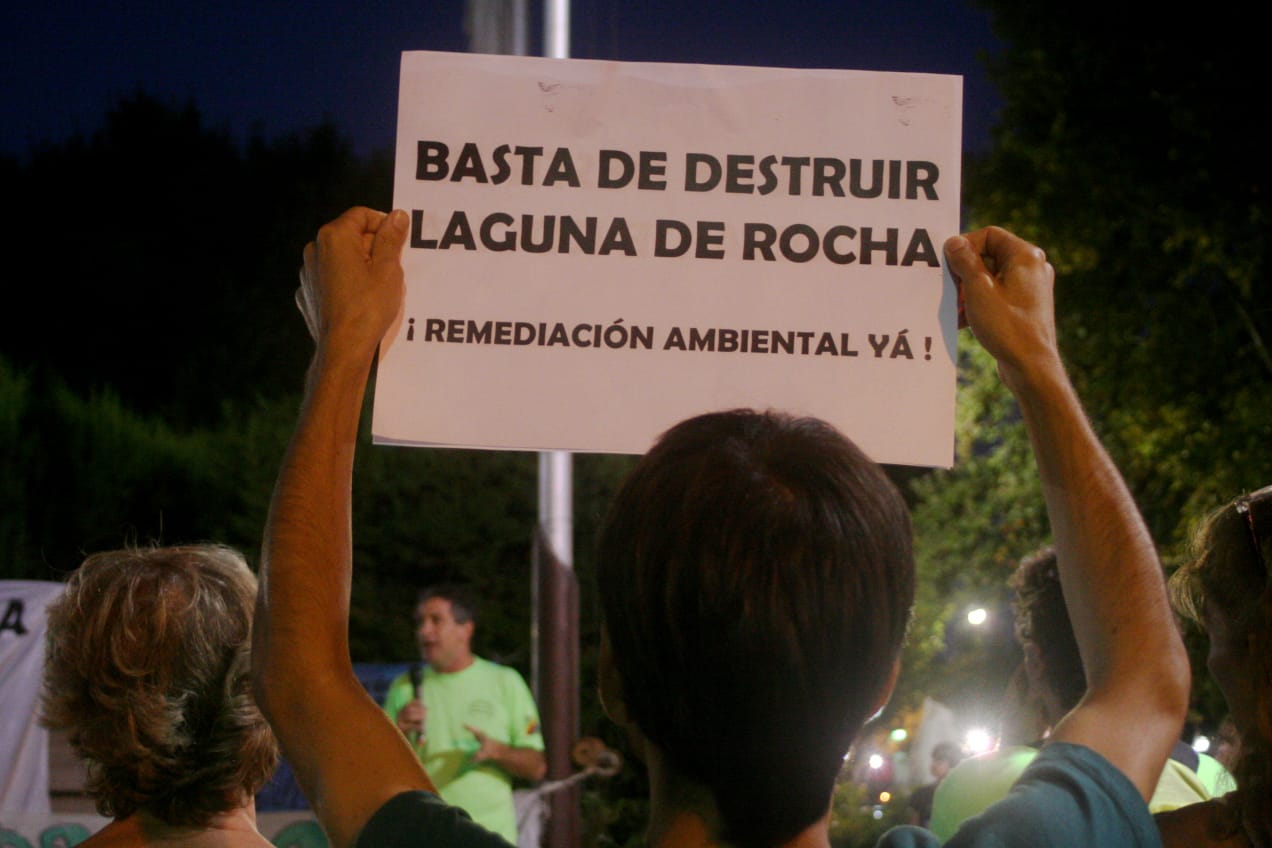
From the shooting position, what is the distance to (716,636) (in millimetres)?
1112

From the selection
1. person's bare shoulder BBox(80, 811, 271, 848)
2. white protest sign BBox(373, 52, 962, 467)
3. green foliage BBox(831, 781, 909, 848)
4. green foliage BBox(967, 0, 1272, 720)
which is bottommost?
green foliage BBox(831, 781, 909, 848)

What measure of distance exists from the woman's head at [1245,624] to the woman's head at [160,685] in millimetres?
1271

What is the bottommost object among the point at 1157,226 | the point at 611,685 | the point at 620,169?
the point at 611,685

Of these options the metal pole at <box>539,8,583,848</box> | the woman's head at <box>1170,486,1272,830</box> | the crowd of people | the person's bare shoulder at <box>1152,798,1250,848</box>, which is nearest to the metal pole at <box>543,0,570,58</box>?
the metal pole at <box>539,8,583,848</box>

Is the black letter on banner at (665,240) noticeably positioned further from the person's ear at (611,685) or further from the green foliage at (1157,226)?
the green foliage at (1157,226)

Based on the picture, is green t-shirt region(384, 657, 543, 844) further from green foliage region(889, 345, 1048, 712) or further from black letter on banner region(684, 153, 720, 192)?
green foliage region(889, 345, 1048, 712)

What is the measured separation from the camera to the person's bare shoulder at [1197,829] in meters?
1.74

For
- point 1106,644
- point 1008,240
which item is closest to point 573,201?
point 1008,240

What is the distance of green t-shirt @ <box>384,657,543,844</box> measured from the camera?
5.83 meters

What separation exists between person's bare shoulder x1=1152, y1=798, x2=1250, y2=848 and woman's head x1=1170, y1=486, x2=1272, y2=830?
0.13ft

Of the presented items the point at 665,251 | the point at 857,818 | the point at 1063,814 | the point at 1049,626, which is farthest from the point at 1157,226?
the point at 1063,814

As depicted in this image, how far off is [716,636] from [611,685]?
0.46 ft

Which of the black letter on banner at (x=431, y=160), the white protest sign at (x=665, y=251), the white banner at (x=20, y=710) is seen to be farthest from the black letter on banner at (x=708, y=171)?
the white banner at (x=20, y=710)

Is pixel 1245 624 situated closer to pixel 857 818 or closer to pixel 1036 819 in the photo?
pixel 1036 819
